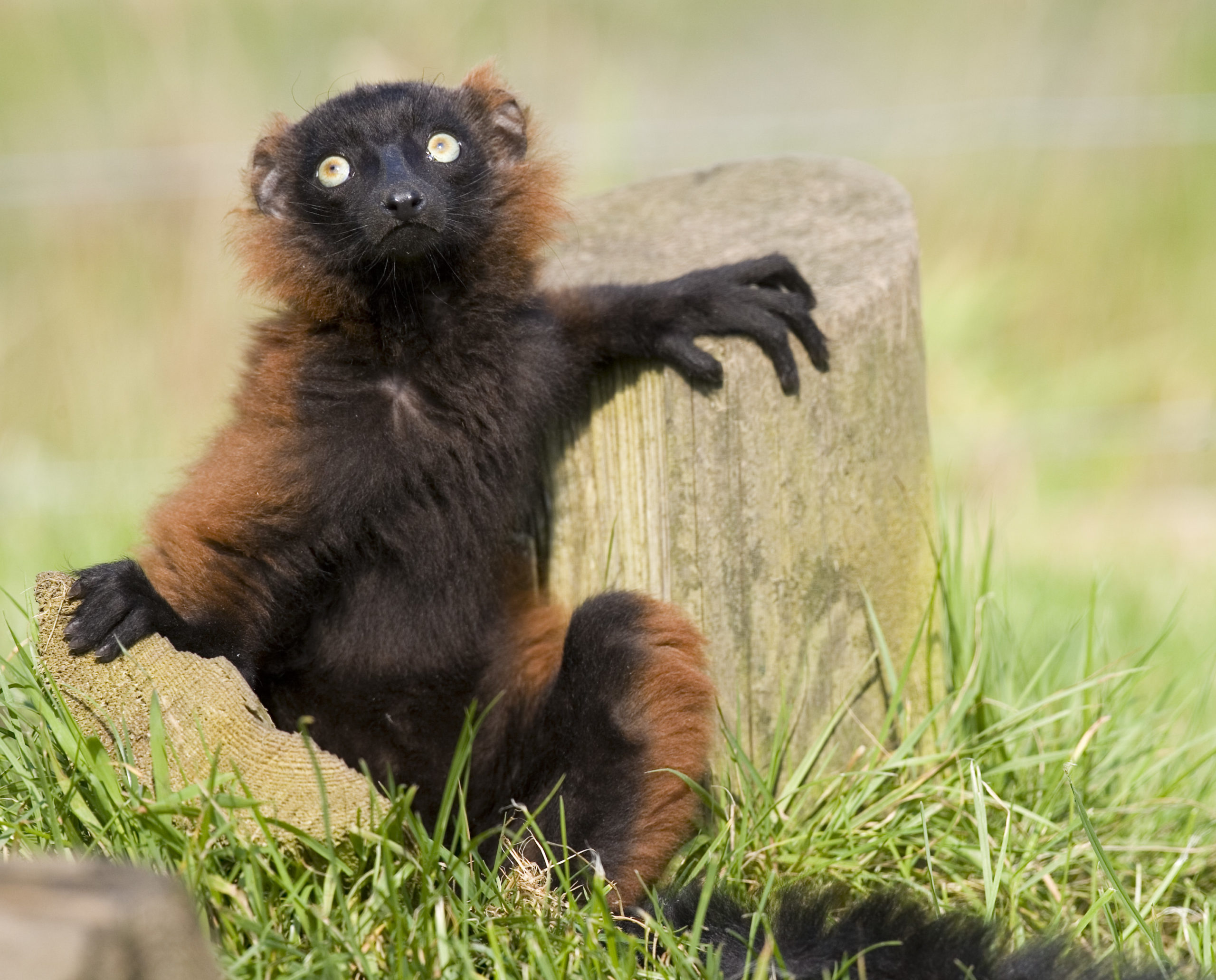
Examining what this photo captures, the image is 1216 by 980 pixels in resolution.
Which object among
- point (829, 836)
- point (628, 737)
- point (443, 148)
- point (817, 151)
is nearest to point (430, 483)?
point (628, 737)

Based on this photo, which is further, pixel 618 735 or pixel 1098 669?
pixel 1098 669

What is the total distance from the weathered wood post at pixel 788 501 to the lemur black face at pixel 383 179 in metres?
0.63

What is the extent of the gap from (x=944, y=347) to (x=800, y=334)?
4.92 metres

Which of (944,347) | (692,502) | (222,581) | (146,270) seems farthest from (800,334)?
(146,270)

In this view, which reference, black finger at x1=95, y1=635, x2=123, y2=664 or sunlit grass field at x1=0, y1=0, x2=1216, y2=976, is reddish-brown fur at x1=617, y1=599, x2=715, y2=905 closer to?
black finger at x1=95, y1=635, x2=123, y2=664

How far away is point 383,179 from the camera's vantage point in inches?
125

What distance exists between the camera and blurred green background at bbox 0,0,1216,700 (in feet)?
25.1

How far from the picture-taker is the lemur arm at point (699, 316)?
10.7 feet

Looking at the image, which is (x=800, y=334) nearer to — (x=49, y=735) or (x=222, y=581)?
(x=222, y=581)

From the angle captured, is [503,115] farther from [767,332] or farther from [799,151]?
[799,151]

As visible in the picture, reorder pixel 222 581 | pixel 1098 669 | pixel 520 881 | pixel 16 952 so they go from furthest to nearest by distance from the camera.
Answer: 1. pixel 1098 669
2. pixel 222 581
3. pixel 520 881
4. pixel 16 952

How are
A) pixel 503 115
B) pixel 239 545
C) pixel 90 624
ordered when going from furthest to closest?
pixel 503 115 → pixel 239 545 → pixel 90 624

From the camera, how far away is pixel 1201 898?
3.17m

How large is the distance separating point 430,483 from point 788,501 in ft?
3.09
